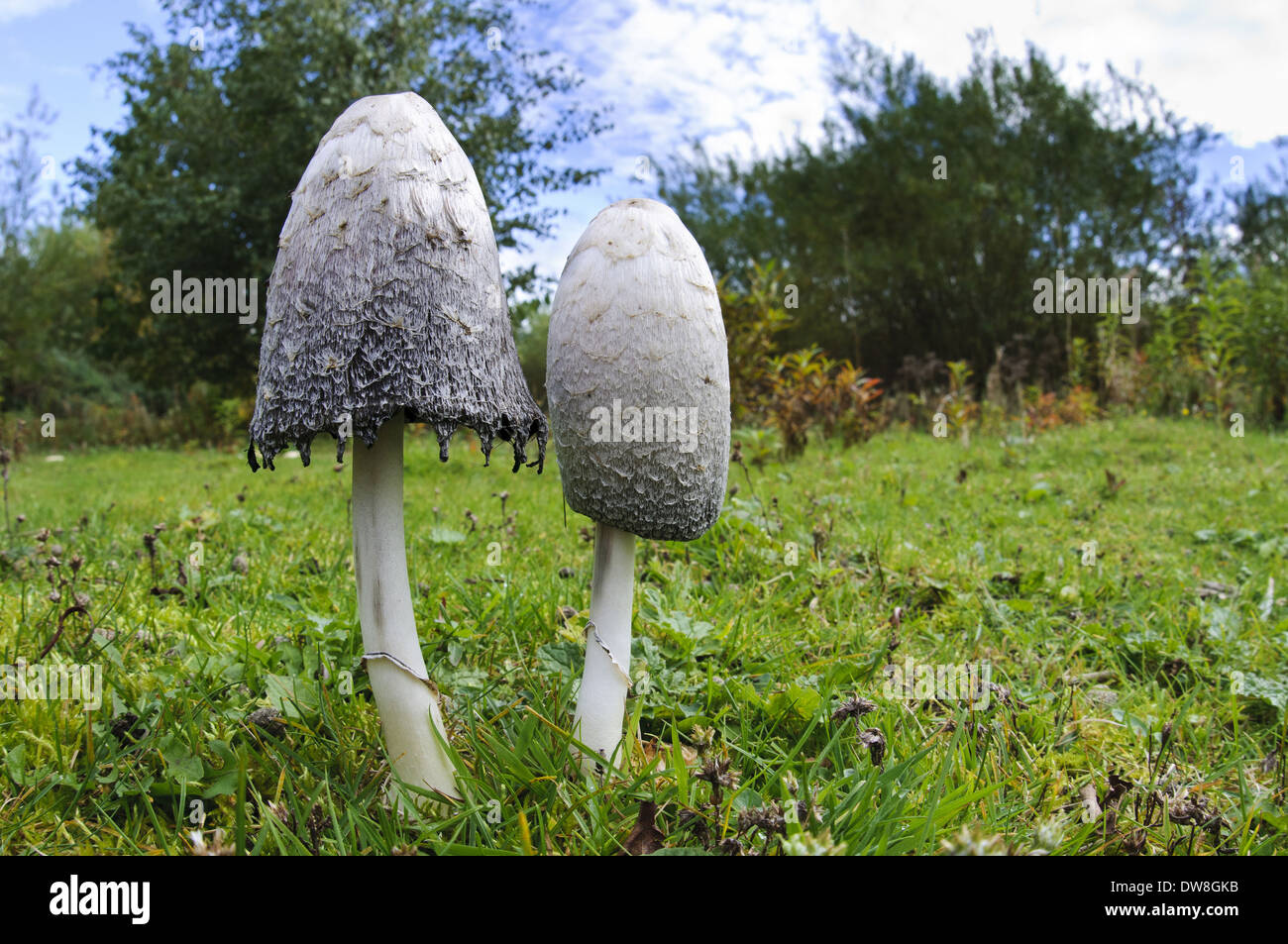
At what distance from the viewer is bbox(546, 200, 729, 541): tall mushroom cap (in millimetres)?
1672

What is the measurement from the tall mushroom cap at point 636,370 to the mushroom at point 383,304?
15 cm

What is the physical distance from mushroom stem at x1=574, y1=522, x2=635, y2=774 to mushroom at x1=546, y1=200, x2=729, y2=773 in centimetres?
6

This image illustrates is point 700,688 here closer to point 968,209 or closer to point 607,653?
point 607,653

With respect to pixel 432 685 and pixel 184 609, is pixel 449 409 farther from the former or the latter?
pixel 184 609

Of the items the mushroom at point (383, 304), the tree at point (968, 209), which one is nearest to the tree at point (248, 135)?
the tree at point (968, 209)

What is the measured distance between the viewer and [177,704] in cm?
219

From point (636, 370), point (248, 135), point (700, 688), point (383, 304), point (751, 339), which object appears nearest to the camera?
point (383, 304)

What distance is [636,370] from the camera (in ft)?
5.46

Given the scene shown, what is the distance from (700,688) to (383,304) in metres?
1.43

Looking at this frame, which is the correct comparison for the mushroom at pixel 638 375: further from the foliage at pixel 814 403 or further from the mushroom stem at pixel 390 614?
the foliage at pixel 814 403

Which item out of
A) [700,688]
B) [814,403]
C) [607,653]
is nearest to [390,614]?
[607,653]

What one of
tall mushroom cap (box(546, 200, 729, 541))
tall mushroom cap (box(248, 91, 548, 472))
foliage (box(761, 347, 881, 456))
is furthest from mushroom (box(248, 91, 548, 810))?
foliage (box(761, 347, 881, 456))

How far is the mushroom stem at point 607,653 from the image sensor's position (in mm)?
1906

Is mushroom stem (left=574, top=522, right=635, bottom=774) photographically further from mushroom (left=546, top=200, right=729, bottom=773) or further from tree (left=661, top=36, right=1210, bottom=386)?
tree (left=661, top=36, right=1210, bottom=386)
